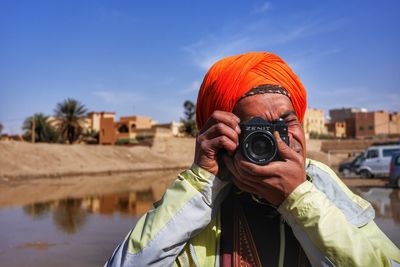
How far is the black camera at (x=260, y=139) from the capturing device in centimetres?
124

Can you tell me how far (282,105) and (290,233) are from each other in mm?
422

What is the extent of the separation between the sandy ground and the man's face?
14.0 m

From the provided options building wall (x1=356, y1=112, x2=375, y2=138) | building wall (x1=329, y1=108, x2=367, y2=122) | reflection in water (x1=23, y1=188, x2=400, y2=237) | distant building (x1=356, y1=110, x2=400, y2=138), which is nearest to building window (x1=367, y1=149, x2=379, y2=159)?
reflection in water (x1=23, y1=188, x2=400, y2=237)

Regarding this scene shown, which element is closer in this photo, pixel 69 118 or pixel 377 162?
pixel 377 162

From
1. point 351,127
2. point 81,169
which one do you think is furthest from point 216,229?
point 351,127

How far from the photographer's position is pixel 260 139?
128 cm

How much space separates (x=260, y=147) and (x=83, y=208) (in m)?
12.3

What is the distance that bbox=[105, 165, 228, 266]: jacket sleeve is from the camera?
1.25 metres

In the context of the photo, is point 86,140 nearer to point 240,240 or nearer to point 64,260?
point 64,260

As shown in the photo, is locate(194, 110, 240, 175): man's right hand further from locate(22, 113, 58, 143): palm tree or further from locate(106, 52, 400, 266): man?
locate(22, 113, 58, 143): palm tree

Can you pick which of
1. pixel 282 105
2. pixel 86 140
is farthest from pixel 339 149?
pixel 282 105

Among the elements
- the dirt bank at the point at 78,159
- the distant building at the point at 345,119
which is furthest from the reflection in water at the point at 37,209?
the distant building at the point at 345,119

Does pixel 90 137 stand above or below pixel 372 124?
below

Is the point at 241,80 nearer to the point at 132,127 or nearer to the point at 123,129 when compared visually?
the point at 123,129
